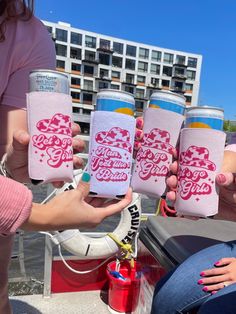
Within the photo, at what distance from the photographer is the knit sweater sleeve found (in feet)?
2.58

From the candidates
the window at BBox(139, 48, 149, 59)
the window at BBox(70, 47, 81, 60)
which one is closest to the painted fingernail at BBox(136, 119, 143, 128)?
the window at BBox(70, 47, 81, 60)

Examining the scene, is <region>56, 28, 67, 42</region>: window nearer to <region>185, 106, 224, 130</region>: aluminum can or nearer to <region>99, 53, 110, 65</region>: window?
<region>99, 53, 110, 65</region>: window

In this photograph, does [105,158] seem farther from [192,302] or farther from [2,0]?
[192,302]

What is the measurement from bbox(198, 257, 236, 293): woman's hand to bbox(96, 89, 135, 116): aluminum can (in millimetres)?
617

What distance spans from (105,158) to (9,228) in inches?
11.1

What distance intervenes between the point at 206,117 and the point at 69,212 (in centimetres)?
42

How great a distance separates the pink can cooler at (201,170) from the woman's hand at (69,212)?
0.18 meters

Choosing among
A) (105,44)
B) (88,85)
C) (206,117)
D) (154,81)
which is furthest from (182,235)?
(154,81)

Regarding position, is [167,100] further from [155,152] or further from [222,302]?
[222,302]

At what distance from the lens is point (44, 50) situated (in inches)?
40.3

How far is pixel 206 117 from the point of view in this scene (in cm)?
91

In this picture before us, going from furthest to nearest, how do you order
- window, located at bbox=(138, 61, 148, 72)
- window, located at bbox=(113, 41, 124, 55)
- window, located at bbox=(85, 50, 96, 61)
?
window, located at bbox=(138, 61, 148, 72) < window, located at bbox=(113, 41, 124, 55) < window, located at bbox=(85, 50, 96, 61)

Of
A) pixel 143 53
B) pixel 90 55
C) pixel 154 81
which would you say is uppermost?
pixel 143 53

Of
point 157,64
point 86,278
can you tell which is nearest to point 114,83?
point 157,64
